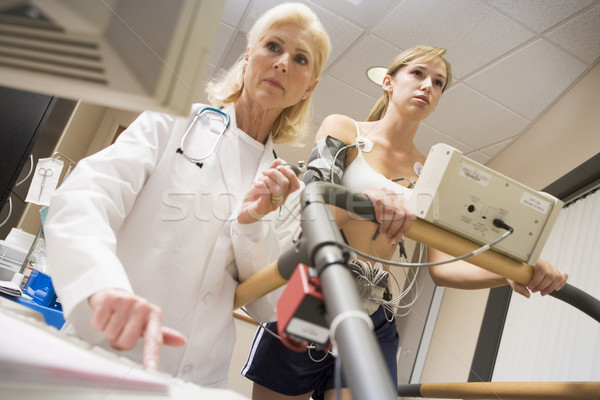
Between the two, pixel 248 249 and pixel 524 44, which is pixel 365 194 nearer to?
pixel 248 249

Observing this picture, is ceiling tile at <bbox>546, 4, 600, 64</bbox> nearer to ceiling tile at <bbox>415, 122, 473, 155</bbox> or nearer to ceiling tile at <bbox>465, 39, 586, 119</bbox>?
ceiling tile at <bbox>465, 39, 586, 119</bbox>

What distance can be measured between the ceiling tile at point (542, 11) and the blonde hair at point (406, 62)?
0.16 m

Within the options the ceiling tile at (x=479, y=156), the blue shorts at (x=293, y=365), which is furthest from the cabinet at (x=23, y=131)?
the ceiling tile at (x=479, y=156)

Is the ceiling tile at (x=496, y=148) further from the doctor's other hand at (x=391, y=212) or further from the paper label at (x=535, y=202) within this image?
the doctor's other hand at (x=391, y=212)

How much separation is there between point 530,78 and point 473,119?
0.13 metres

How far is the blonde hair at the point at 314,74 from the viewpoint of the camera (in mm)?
630

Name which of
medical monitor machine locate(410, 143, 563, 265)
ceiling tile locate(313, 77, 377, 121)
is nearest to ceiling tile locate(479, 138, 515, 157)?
ceiling tile locate(313, 77, 377, 121)

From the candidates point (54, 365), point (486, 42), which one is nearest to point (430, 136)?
point (486, 42)

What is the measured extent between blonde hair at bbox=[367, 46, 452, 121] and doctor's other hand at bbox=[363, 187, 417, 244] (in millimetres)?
Answer: 354

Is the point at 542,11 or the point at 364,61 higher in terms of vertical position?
the point at 542,11

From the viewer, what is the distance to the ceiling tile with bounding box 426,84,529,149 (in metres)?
0.90

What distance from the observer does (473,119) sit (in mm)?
922

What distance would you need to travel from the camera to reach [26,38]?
0.21 meters

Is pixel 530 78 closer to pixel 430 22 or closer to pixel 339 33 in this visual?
pixel 430 22
